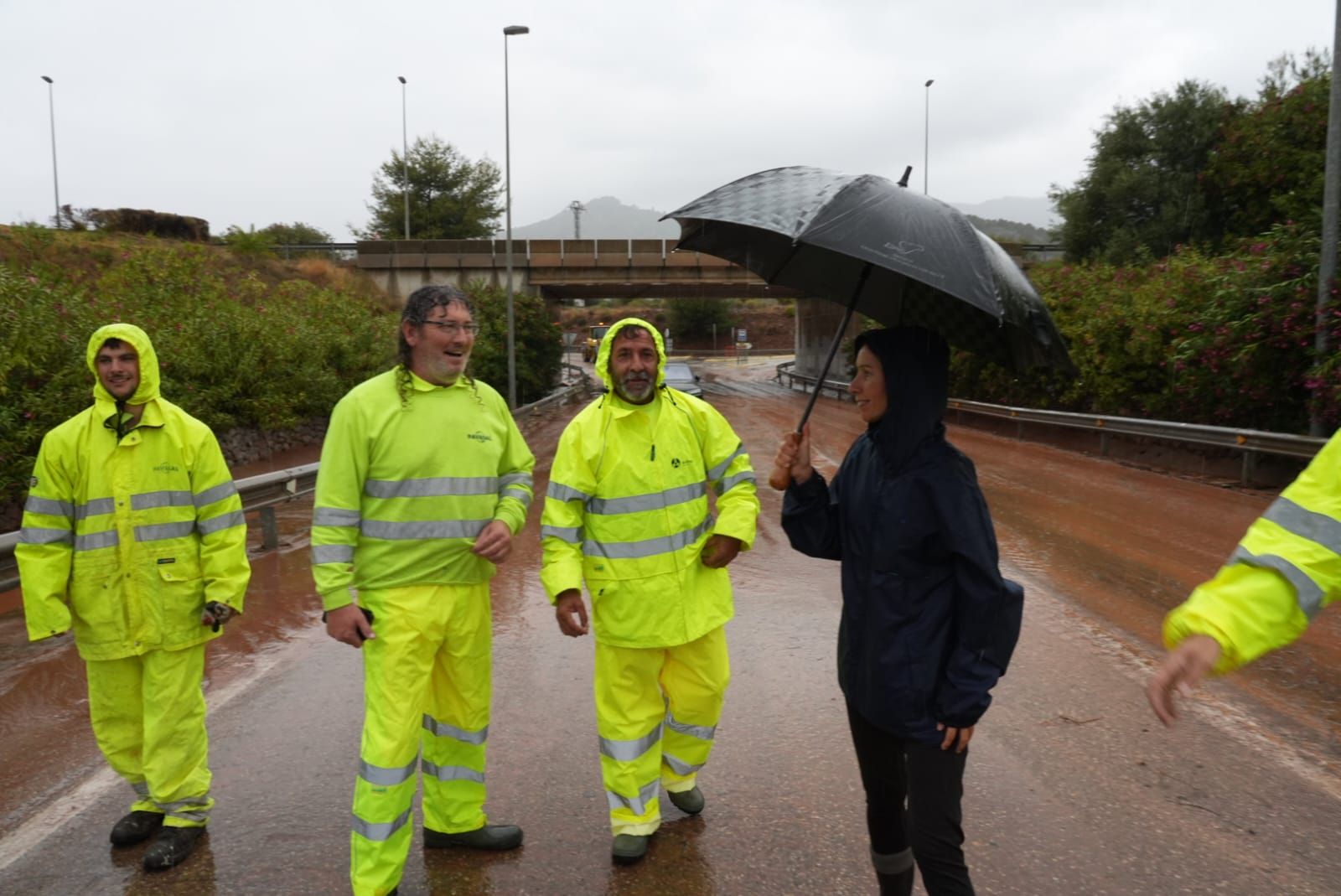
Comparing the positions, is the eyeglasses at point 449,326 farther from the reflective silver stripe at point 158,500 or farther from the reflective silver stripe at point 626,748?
the reflective silver stripe at point 626,748

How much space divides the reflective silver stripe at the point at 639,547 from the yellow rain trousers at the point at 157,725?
165 cm

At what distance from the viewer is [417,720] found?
330 cm

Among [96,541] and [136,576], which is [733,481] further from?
[96,541]

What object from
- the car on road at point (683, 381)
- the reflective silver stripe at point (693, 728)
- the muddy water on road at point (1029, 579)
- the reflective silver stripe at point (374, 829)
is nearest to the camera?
the reflective silver stripe at point (374, 829)

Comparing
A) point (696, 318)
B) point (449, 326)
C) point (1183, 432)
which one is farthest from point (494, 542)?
point (696, 318)

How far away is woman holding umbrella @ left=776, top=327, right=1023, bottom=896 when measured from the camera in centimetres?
258

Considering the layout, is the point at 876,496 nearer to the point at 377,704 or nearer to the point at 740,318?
the point at 377,704

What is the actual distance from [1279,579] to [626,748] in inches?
93.4

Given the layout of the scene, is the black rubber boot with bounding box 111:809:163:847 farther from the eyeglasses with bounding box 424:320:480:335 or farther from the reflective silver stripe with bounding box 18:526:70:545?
the eyeglasses with bounding box 424:320:480:335

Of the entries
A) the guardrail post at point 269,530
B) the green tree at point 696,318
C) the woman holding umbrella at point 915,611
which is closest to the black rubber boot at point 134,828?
the woman holding umbrella at point 915,611

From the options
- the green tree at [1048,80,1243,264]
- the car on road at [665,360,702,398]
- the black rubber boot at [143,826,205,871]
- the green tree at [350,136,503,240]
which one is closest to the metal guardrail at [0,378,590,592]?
the black rubber boot at [143,826,205,871]

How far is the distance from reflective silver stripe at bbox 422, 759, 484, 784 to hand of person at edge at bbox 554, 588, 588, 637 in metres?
0.67

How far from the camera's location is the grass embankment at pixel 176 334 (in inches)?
349

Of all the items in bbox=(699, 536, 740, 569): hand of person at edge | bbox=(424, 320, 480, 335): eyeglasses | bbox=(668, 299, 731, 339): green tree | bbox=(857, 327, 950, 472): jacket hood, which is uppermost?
bbox=(668, 299, 731, 339): green tree
